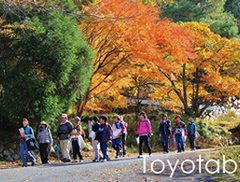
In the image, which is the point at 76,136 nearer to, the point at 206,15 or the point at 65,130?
the point at 65,130

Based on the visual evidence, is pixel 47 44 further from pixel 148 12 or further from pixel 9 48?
pixel 148 12

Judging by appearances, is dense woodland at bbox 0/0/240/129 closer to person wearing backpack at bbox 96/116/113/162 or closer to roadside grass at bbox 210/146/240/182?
person wearing backpack at bbox 96/116/113/162

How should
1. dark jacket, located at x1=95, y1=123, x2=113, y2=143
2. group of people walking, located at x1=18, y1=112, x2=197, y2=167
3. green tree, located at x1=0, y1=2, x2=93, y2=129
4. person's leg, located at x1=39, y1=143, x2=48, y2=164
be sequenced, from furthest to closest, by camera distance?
green tree, located at x1=0, y1=2, x2=93, y2=129 < person's leg, located at x1=39, y1=143, x2=48, y2=164 < group of people walking, located at x1=18, y1=112, x2=197, y2=167 < dark jacket, located at x1=95, y1=123, x2=113, y2=143

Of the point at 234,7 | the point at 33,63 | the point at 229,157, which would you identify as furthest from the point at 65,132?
the point at 234,7

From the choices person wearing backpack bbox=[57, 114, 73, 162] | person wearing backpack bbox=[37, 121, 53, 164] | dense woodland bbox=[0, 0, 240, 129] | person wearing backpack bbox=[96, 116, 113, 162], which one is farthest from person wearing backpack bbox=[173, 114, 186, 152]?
person wearing backpack bbox=[37, 121, 53, 164]

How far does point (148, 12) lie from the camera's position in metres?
18.6

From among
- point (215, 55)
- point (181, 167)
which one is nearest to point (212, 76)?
point (215, 55)

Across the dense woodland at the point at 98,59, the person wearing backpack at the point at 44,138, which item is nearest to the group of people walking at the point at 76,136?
the person wearing backpack at the point at 44,138

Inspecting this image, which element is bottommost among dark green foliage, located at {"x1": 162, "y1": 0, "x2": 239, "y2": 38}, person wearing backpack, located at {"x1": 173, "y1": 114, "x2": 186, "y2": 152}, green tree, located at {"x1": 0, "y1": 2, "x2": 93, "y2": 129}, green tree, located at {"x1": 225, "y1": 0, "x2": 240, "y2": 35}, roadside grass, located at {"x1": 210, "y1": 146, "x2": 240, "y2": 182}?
roadside grass, located at {"x1": 210, "y1": 146, "x2": 240, "y2": 182}

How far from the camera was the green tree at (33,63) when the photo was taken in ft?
49.5

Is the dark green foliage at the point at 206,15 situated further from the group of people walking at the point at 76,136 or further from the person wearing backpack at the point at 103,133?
the person wearing backpack at the point at 103,133

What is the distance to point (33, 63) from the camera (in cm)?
1538

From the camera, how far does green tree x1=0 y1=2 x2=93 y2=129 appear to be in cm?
1509

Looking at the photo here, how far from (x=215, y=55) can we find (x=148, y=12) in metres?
7.25
